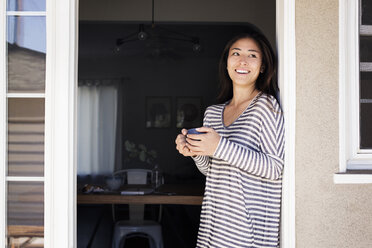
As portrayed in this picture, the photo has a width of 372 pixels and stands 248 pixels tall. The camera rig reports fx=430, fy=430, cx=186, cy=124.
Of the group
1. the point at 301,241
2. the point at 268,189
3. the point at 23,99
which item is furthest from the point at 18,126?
the point at 301,241

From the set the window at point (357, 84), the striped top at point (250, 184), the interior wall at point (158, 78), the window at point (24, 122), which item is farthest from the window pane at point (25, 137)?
the interior wall at point (158, 78)

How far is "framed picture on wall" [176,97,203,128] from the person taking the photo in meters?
7.82

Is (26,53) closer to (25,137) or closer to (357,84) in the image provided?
(25,137)

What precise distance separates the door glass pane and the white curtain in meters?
6.38

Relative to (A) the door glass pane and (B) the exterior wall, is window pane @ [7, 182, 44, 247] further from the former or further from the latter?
(A) the door glass pane

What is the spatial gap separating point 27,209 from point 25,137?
338 millimetres

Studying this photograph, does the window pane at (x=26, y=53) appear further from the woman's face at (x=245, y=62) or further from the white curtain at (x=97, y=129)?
the white curtain at (x=97, y=129)

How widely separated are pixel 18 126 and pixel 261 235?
1.23 m

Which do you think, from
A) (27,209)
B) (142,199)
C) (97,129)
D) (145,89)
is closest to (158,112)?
(145,89)

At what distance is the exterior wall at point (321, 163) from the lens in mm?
1927

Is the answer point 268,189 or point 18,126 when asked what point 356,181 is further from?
point 18,126

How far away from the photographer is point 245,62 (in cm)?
202

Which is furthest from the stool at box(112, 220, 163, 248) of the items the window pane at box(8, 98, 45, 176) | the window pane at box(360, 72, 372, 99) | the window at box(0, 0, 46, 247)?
the window pane at box(360, 72, 372, 99)

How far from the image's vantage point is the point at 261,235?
6.27 ft
